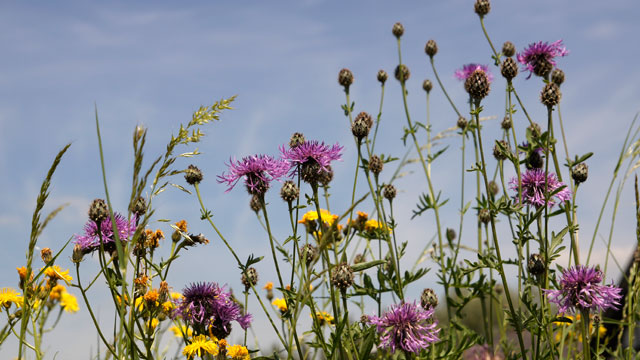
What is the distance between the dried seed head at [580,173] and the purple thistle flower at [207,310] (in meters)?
1.77

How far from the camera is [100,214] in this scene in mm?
2004

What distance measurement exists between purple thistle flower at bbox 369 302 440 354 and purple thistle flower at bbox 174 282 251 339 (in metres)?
0.67

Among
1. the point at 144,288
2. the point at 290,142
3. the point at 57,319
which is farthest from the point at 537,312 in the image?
the point at 57,319

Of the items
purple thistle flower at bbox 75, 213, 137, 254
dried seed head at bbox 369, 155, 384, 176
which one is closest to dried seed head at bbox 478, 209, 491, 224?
dried seed head at bbox 369, 155, 384, 176

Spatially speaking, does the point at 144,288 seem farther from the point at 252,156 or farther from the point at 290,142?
the point at 290,142

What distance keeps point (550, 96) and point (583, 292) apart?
93 cm

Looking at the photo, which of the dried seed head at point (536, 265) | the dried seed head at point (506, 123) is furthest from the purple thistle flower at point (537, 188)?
the dried seed head at point (506, 123)

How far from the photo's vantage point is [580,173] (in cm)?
287

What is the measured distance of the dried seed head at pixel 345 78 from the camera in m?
4.05

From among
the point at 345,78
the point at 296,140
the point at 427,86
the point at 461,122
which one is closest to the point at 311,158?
the point at 296,140

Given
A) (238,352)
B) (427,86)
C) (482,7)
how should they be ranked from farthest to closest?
(427,86), (482,7), (238,352)

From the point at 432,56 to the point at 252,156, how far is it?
2.68m

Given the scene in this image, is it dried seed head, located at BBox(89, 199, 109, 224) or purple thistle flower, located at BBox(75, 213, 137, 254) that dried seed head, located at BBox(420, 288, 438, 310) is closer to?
purple thistle flower, located at BBox(75, 213, 137, 254)

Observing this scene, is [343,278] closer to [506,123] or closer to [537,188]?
[537,188]
